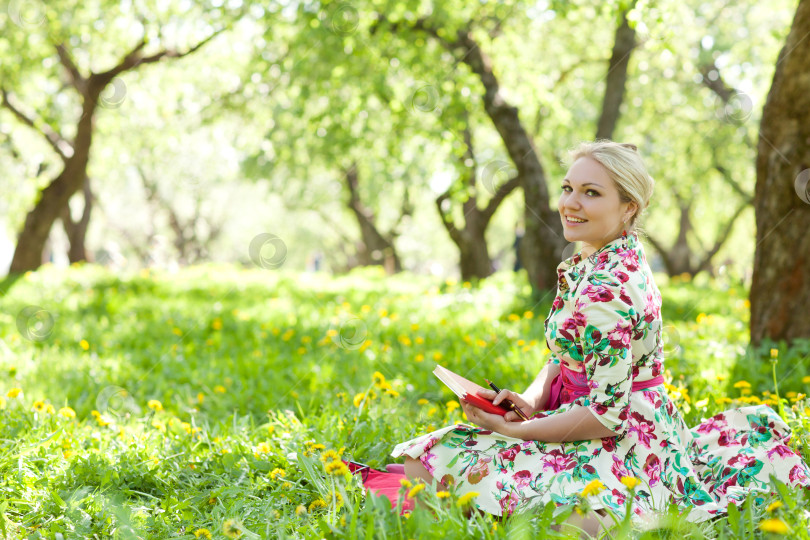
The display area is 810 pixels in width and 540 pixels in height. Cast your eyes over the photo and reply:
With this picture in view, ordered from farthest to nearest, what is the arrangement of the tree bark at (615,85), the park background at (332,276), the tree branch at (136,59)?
1. the tree branch at (136,59)
2. the tree bark at (615,85)
3. the park background at (332,276)

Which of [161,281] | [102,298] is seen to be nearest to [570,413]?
[102,298]

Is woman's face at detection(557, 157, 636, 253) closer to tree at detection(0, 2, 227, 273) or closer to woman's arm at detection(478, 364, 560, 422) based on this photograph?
woman's arm at detection(478, 364, 560, 422)

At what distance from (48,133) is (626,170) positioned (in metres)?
12.0

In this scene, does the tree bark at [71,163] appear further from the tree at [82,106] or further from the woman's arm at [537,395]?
the woman's arm at [537,395]

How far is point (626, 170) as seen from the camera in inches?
98.2

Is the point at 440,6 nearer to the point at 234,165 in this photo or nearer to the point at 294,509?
the point at 294,509

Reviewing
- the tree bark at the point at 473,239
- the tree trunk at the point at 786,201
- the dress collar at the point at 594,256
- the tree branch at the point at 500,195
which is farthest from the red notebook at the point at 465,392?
the tree bark at the point at 473,239

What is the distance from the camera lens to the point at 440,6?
301 inches

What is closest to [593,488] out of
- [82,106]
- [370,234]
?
[82,106]

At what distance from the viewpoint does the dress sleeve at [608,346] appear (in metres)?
2.32

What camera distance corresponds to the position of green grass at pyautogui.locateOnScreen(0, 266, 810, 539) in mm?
2607

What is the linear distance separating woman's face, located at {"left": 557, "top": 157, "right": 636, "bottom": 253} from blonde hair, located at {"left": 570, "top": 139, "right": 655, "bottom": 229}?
21 mm

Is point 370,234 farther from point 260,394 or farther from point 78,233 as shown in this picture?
point 260,394

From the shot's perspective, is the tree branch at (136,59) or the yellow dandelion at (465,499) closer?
the yellow dandelion at (465,499)
